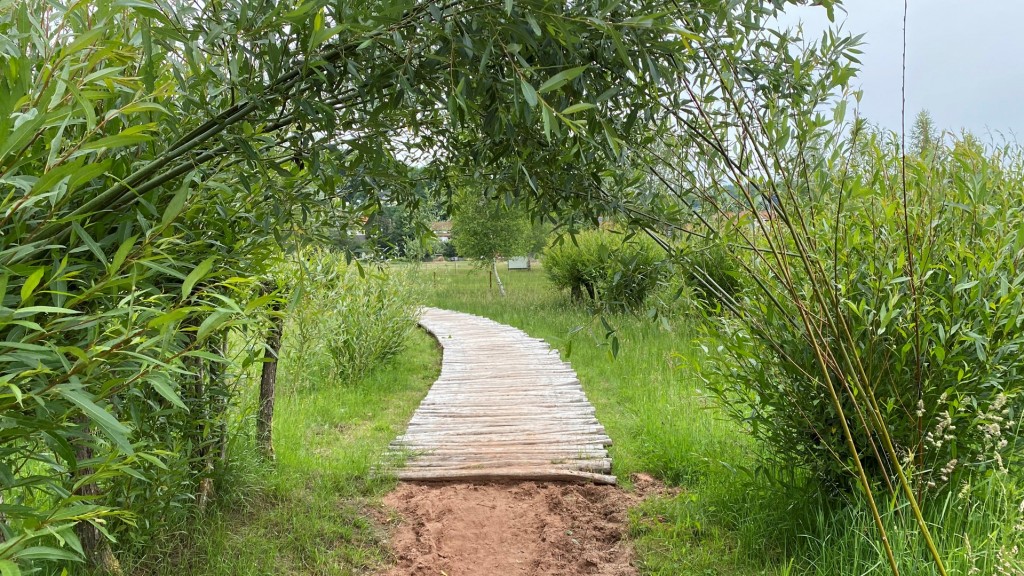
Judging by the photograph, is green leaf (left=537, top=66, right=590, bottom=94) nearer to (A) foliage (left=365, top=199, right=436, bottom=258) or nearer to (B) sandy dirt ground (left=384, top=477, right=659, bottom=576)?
(A) foliage (left=365, top=199, right=436, bottom=258)

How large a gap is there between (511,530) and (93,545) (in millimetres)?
2062

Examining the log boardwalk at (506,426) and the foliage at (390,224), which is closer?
the foliage at (390,224)

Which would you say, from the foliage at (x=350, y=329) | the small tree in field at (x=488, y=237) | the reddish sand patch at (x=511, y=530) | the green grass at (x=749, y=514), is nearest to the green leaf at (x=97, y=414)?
the green grass at (x=749, y=514)

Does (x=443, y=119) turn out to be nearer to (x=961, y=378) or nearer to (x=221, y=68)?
(x=221, y=68)

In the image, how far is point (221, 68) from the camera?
1729 millimetres

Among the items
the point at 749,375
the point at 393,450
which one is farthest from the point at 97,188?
the point at 393,450

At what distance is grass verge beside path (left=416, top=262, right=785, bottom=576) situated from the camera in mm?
3016

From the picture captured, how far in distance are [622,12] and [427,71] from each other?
536 millimetres

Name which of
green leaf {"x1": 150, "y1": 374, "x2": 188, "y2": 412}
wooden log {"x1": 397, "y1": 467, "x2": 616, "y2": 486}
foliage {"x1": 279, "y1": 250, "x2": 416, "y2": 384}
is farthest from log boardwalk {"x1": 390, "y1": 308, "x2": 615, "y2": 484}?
green leaf {"x1": 150, "y1": 374, "x2": 188, "y2": 412}

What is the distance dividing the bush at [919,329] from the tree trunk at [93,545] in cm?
254

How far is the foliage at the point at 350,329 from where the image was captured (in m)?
6.25

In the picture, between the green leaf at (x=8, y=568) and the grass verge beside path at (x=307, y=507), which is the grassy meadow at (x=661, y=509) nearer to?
the grass verge beside path at (x=307, y=507)

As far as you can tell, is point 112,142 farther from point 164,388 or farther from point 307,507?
point 307,507

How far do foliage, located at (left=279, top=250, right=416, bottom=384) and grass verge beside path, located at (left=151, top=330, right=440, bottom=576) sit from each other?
77 centimetres
